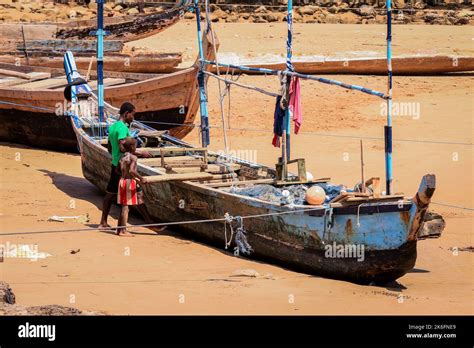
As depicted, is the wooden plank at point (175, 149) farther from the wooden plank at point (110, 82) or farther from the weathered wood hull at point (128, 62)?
the weathered wood hull at point (128, 62)

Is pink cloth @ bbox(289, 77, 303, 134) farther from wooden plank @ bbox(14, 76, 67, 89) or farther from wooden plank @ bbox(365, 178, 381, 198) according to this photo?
wooden plank @ bbox(14, 76, 67, 89)

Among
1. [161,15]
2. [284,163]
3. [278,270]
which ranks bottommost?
[278,270]

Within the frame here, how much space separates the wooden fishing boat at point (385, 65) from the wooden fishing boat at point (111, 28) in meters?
3.04

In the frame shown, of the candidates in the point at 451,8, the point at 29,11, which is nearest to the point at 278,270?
the point at 451,8

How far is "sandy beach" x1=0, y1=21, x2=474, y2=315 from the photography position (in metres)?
8.16

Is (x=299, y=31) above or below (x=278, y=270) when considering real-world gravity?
above

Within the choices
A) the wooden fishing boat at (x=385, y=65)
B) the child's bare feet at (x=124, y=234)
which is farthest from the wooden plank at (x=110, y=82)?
the child's bare feet at (x=124, y=234)

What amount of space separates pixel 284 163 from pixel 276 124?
1.39 ft

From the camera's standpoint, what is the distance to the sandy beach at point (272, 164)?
816 centimetres

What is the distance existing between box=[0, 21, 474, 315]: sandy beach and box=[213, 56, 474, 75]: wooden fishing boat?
25cm

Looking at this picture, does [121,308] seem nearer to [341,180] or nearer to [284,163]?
[284,163]

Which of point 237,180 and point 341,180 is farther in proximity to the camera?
point 341,180

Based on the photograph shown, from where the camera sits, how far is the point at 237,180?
1130 cm

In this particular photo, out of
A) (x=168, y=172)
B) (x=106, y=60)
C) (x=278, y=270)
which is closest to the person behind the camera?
(x=278, y=270)
